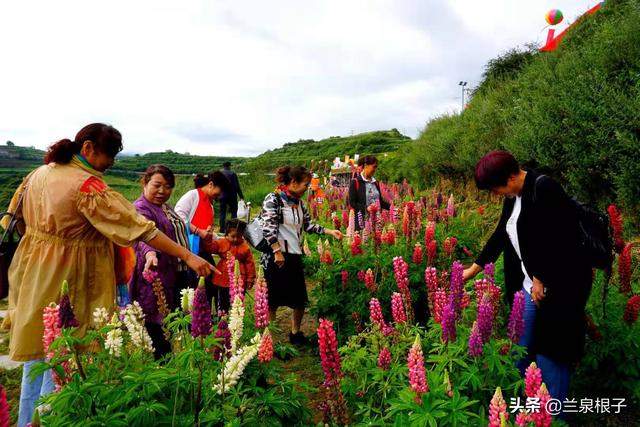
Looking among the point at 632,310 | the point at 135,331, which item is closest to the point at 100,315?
the point at 135,331

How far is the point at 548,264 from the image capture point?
2443 mm

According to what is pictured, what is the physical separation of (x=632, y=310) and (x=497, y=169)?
4.81ft

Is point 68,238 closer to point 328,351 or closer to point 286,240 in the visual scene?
point 328,351

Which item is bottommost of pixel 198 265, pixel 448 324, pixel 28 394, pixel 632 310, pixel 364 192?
pixel 28 394

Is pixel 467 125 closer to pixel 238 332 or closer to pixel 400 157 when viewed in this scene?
pixel 400 157

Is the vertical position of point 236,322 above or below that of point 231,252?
above

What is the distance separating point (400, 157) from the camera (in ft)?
57.1

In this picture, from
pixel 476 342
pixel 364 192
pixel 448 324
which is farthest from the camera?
pixel 364 192

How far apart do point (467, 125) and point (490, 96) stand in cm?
88

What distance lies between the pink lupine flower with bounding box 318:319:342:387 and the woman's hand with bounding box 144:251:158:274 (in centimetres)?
170

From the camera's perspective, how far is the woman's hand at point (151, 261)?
10.2ft

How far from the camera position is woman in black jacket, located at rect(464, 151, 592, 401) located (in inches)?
95.2

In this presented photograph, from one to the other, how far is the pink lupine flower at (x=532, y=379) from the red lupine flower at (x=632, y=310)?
1865mm

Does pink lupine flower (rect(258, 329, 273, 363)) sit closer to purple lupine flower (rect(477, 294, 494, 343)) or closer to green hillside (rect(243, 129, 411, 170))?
purple lupine flower (rect(477, 294, 494, 343))
